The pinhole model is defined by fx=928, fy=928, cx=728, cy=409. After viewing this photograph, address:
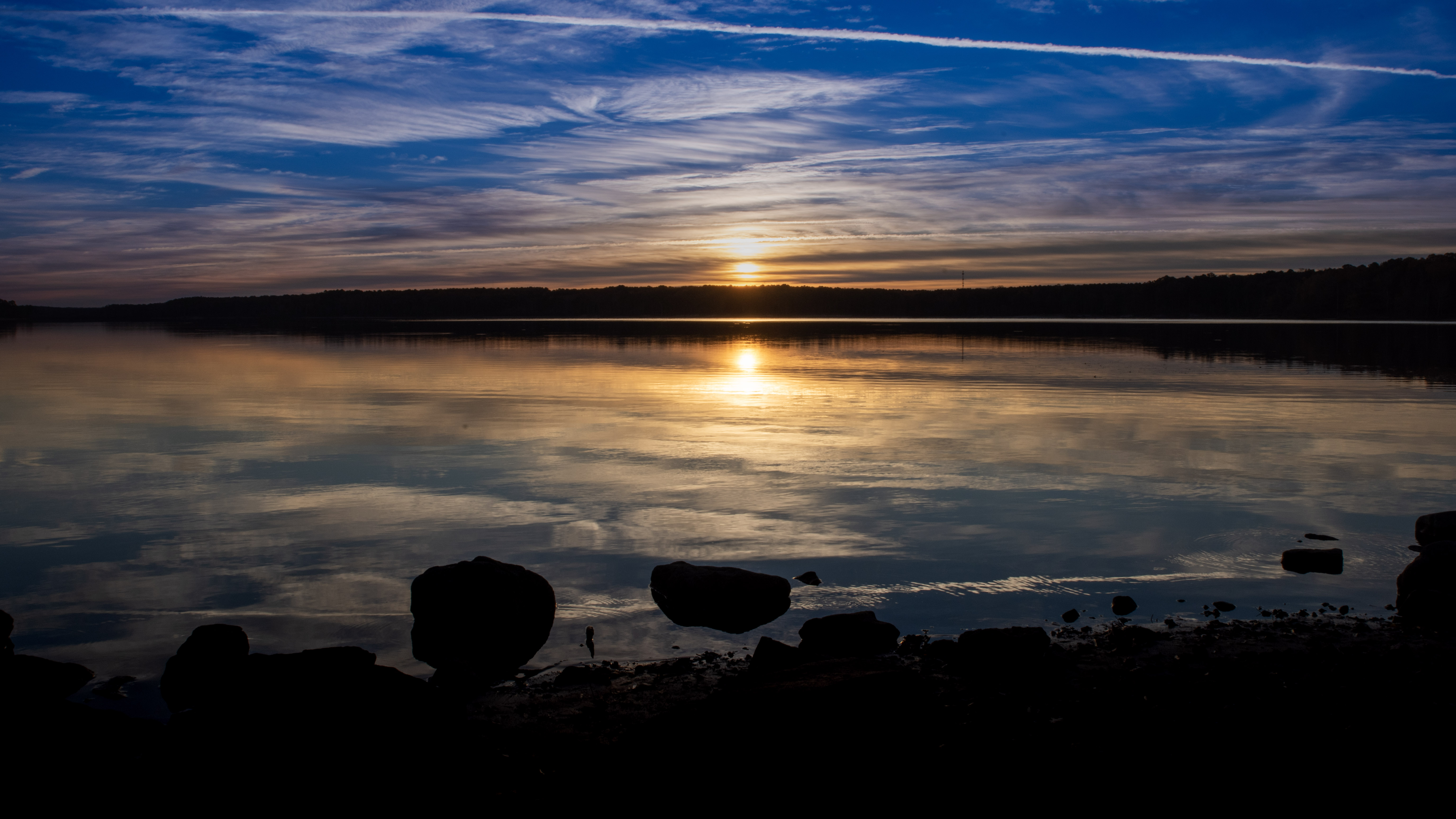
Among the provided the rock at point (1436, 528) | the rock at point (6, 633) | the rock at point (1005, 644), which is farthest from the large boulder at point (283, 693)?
the rock at point (1436, 528)

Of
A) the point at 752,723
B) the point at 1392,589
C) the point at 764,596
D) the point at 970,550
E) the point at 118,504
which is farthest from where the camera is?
the point at 118,504

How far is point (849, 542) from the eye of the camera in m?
10.4

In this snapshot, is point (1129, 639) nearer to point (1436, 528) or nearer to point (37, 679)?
point (1436, 528)

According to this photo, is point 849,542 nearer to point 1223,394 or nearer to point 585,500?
point 585,500

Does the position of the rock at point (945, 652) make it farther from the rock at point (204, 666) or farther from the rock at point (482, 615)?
the rock at point (204, 666)

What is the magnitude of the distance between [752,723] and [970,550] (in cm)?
538

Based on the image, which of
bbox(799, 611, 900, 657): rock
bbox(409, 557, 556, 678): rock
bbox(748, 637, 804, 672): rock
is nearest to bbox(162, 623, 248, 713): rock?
bbox(409, 557, 556, 678): rock

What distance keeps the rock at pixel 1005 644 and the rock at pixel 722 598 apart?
5.81 feet

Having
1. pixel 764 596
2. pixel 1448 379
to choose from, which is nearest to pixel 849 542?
pixel 764 596

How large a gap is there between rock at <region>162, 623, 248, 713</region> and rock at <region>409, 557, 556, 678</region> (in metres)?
1.32

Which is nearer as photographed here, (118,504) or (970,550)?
(970,550)

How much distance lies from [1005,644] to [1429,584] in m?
4.31

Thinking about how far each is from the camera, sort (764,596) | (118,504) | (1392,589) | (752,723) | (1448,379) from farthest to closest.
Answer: (1448,379) < (118,504) < (1392,589) < (764,596) < (752,723)

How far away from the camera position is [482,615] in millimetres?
7559
